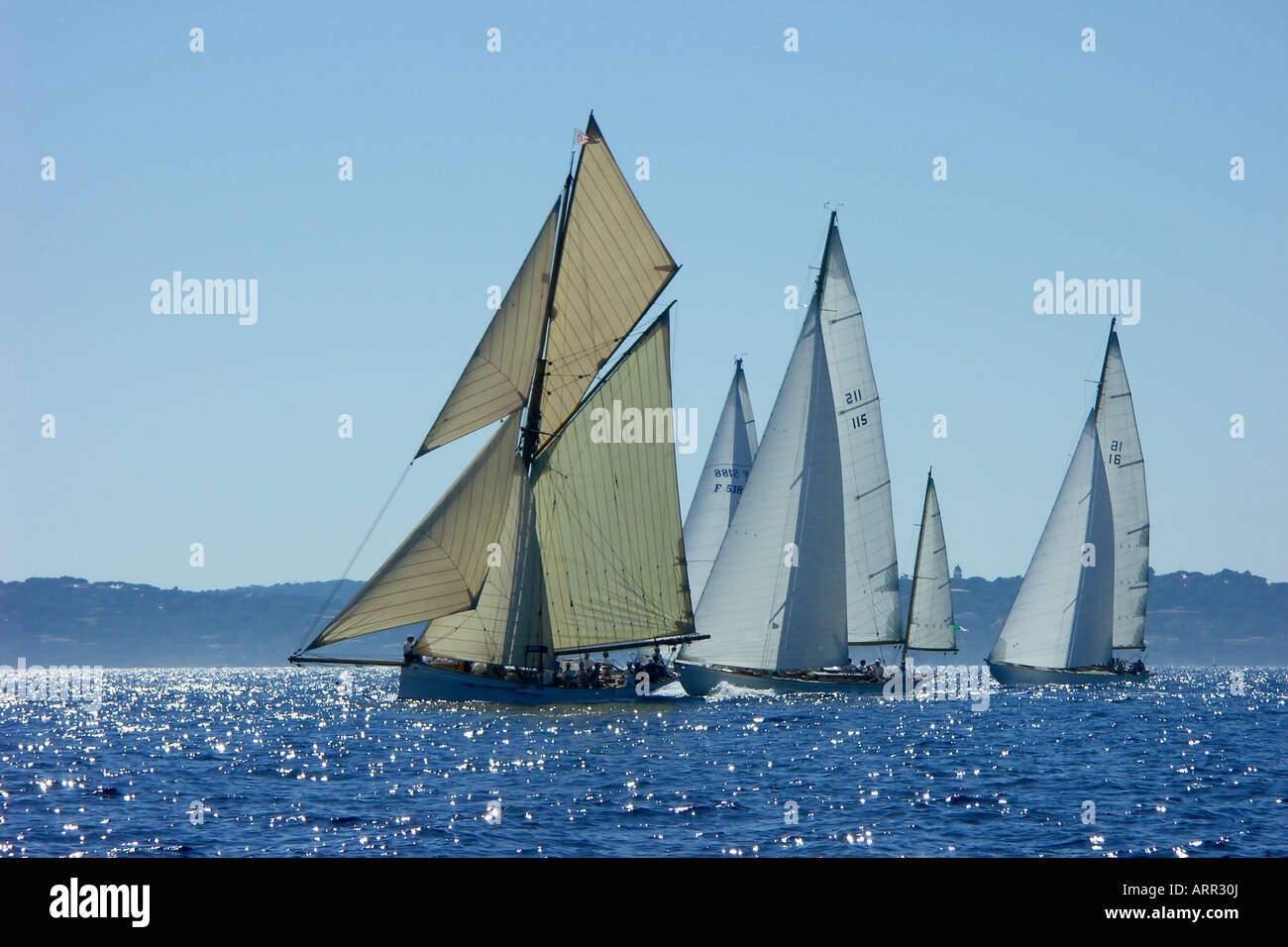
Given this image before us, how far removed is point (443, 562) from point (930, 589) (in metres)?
44.5

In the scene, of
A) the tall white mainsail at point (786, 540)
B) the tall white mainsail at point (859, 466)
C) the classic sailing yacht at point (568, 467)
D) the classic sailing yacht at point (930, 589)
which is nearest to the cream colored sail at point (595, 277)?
the classic sailing yacht at point (568, 467)

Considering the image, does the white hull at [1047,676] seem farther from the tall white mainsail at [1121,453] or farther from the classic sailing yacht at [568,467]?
the classic sailing yacht at [568,467]

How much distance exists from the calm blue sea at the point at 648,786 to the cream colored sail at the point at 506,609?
8.77 ft

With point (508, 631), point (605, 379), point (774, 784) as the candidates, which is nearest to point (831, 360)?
point (605, 379)

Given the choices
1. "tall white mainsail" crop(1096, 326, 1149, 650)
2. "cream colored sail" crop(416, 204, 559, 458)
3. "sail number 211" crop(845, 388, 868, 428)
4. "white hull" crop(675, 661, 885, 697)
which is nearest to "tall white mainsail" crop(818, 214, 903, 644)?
"sail number 211" crop(845, 388, 868, 428)

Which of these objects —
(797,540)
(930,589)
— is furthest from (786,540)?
(930,589)

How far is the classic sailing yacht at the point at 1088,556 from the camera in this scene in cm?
8731

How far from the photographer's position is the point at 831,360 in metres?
66.6

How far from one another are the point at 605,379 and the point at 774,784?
2402cm

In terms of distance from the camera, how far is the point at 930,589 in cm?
8706

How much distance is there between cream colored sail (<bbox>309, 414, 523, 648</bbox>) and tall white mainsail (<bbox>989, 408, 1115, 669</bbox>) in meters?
46.1

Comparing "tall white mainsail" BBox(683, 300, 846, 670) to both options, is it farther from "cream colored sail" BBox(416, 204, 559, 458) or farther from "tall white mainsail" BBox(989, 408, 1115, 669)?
"tall white mainsail" BBox(989, 408, 1115, 669)

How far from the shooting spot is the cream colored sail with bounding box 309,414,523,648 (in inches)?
1950

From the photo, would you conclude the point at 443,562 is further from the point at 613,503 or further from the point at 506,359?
the point at 506,359
